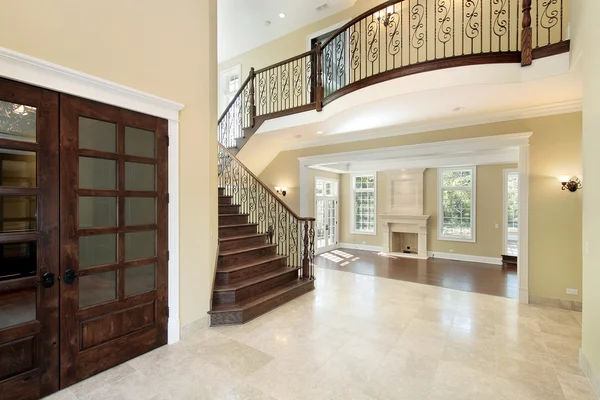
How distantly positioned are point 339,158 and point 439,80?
3097 millimetres

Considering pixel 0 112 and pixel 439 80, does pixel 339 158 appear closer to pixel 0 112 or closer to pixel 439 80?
pixel 439 80

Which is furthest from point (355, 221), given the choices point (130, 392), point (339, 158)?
→ point (130, 392)

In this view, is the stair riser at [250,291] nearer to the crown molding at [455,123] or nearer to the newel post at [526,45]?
the crown molding at [455,123]

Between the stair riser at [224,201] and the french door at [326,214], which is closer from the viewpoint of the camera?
the stair riser at [224,201]

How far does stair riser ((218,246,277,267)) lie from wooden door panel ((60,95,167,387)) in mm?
1237

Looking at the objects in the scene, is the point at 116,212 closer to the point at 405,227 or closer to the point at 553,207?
the point at 553,207

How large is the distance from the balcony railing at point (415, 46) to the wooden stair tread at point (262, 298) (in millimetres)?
3180

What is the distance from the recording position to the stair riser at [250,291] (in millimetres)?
3695

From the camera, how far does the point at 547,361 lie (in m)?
2.73

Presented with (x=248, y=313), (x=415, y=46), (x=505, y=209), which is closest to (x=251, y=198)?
(x=248, y=313)

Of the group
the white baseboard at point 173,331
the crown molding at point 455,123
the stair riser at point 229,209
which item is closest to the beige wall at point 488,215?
the crown molding at point 455,123

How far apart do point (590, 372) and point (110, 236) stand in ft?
15.0

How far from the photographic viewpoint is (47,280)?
2.19 meters

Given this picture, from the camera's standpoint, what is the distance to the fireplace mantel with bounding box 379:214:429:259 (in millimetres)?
8570
